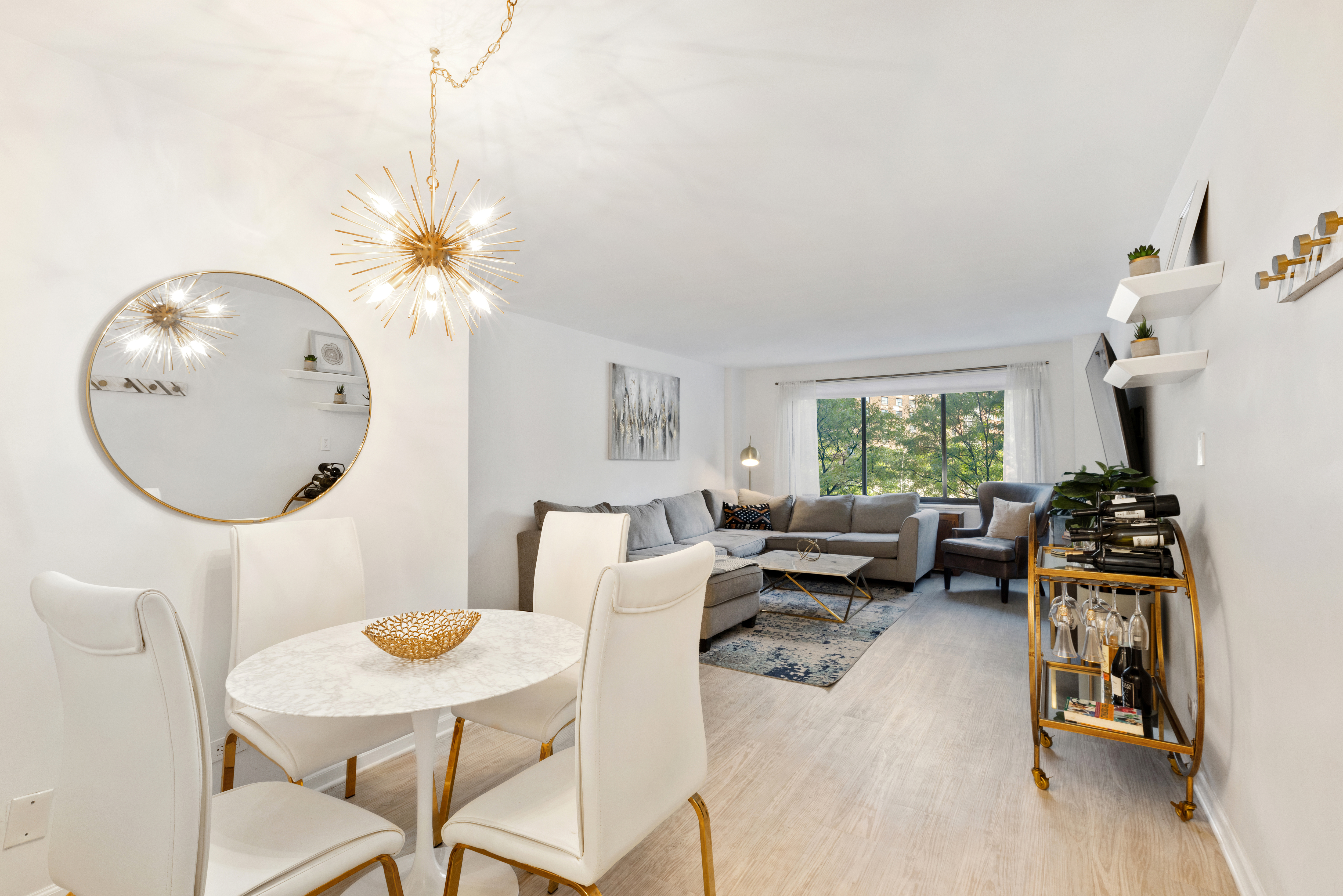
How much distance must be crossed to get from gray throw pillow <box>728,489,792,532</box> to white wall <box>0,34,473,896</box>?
207 inches

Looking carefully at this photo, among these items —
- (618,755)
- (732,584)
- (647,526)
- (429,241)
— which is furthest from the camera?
(647,526)

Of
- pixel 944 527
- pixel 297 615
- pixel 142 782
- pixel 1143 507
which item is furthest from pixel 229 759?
pixel 944 527

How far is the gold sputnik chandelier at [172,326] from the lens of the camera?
1.98 m

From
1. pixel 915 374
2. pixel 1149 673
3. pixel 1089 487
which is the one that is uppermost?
pixel 915 374

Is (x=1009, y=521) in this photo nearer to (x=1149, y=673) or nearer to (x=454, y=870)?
(x=1149, y=673)

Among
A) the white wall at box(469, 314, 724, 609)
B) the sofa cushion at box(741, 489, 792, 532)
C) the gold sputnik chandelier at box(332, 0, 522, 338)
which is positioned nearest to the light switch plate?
the gold sputnik chandelier at box(332, 0, 522, 338)

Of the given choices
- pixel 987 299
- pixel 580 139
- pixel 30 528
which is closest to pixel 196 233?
pixel 30 528

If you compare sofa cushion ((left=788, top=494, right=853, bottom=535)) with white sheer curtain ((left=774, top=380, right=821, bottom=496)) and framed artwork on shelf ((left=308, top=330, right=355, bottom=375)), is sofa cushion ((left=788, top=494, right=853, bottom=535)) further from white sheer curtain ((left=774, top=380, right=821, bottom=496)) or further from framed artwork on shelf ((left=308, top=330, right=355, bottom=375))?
framed artwork on shelf ((left=308, top=330, right=355, bottom=375))

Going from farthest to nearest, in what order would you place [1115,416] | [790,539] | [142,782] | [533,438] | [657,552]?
[790,539]
[657,552]
[533,438]
[1115,416]
[142,782]

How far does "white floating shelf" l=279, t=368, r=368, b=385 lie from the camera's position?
2381 mm

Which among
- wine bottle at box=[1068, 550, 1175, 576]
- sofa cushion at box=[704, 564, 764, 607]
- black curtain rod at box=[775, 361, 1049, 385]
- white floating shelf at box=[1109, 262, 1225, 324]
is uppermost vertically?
black curtain rod at box=[775, 361, 1049, 385]

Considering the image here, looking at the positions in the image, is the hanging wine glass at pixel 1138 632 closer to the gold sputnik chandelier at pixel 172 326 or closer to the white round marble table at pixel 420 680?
the white round marble table at pixel 420 680

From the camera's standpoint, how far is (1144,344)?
249 cm

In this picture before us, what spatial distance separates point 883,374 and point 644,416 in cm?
285
